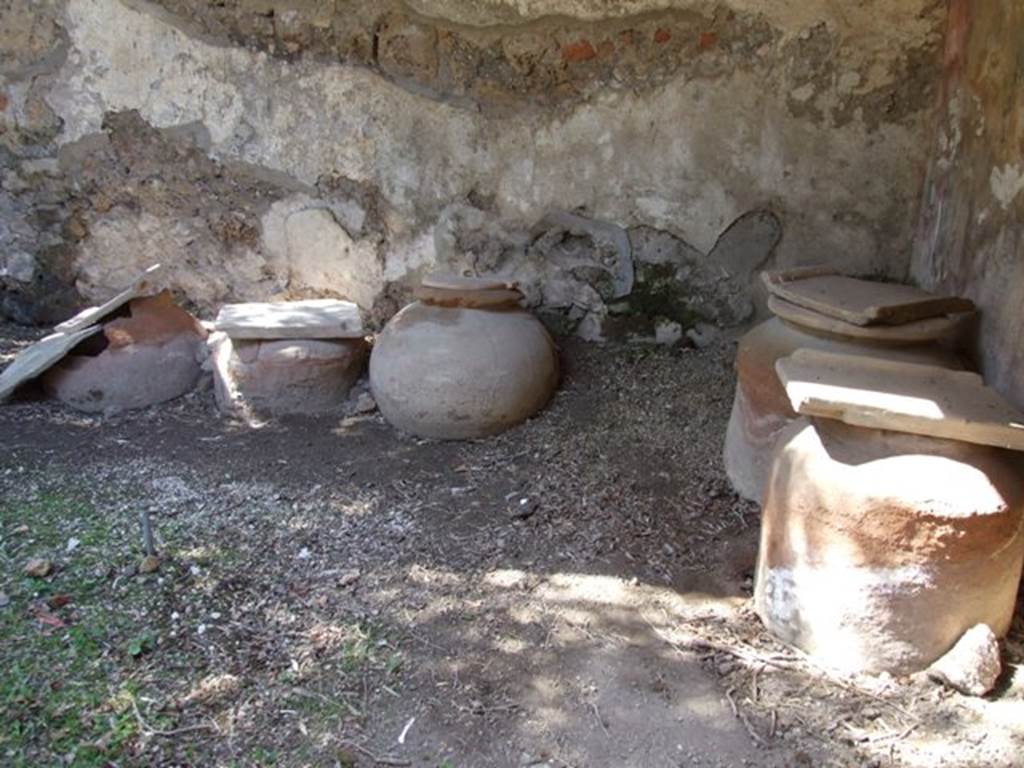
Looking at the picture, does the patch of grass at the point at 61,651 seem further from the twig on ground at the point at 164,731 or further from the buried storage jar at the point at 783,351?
the buried storage jar at the point at 783,351

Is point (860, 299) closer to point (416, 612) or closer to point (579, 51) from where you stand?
point (416, 612)

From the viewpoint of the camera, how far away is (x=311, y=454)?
3.17 metres

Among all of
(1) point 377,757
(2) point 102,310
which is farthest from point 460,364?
(1) point 377,757

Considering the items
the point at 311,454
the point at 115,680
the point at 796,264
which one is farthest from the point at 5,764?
the point at 796,264

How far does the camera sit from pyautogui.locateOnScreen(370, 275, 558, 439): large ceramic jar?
320cm

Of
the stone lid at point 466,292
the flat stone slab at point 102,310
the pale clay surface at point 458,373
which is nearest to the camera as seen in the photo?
the pale clay surface at point 458,373

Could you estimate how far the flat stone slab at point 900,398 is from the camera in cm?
186

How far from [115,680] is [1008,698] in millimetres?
2035

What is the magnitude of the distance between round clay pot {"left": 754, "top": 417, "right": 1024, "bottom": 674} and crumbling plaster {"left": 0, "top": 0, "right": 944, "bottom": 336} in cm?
173

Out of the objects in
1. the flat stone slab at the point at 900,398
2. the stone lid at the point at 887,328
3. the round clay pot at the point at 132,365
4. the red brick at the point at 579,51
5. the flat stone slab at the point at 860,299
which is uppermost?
the red brick at the point at 579,51

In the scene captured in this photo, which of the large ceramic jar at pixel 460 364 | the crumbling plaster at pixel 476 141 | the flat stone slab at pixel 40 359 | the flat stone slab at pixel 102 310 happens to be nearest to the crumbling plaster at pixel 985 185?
the crumbling plaster at pixel 476 141

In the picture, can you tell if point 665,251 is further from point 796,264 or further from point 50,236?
point 50,236

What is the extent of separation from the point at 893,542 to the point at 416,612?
1192 mm

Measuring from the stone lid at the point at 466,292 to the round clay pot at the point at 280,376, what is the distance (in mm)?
434
